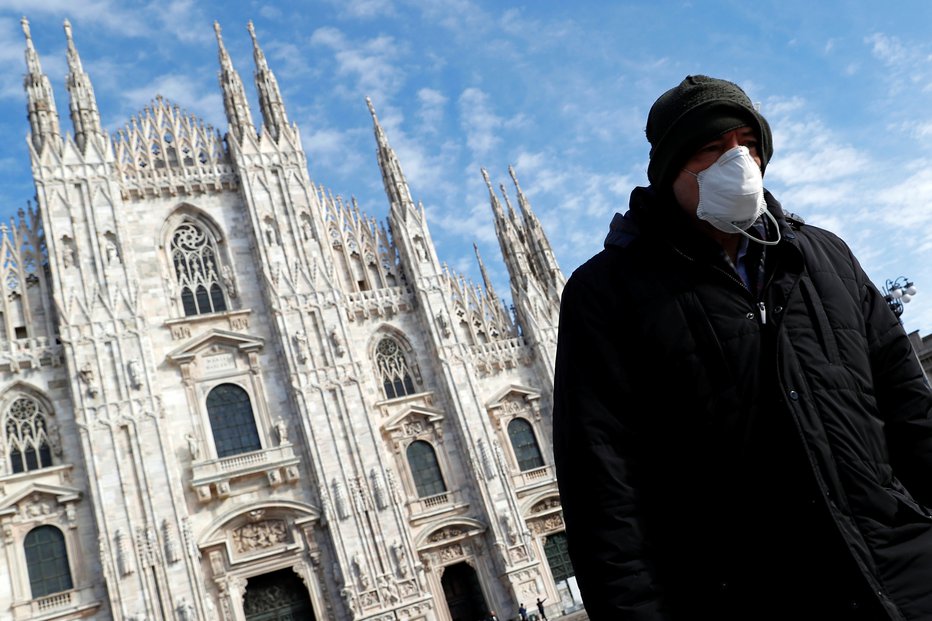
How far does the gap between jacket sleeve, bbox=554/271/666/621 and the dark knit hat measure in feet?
1.42

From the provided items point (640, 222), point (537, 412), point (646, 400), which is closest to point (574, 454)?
point (646, 400)

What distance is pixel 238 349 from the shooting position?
2439cm

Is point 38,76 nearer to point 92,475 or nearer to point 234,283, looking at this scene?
point 234,283

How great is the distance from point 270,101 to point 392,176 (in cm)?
499

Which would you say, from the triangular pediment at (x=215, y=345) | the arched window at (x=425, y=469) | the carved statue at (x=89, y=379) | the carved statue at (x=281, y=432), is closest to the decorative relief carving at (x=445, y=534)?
the arched window at (x=425, y=469)

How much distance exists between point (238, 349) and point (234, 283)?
2.31 meters

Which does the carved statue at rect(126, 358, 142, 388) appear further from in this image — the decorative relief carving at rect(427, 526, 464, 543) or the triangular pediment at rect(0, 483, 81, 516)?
the decorative relief carving at rect(427, 526, 464, 543)

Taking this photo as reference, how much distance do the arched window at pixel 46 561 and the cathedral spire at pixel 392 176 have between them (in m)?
14.7

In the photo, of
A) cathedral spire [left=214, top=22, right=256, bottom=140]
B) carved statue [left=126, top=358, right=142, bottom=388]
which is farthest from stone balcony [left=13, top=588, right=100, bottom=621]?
cathedral spire [left=214, top=22, right=256, bottom=140]

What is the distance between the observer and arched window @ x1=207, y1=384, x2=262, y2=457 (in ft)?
76.4

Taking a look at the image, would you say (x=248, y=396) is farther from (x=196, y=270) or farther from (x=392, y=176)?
(x=392, y=176)

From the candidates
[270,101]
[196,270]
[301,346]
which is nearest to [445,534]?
[301,346]

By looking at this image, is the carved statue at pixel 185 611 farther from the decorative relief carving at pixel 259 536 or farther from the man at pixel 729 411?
the man at pixel 729 411

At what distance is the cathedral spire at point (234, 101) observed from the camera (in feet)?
89.3
